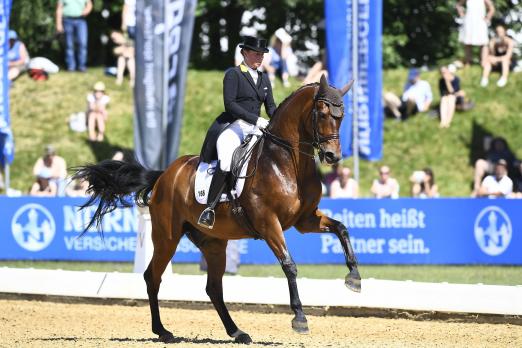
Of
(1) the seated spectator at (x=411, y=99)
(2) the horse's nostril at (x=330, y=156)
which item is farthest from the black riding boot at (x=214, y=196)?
(1) the seated spectator at (x=411, y=99)

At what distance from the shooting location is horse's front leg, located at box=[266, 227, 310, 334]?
29.5ft

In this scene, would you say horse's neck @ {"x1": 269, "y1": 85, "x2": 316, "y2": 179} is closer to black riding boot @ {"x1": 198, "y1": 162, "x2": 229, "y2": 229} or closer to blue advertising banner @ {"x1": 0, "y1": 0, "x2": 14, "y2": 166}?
black riding boot @ {"x1": 198, "y1": 162, "x2": 229, "y2": 229}

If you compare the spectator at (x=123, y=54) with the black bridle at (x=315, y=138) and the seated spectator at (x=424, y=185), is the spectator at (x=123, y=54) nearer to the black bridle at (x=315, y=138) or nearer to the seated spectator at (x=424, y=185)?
the seated spectator at (x=424, y=185)

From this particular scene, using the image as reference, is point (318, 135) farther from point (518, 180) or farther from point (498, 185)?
point (518, 180)

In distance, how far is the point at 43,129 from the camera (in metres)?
24.3

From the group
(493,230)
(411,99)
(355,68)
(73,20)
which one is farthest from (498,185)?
(73,20)

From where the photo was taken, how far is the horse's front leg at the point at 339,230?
30.3ft

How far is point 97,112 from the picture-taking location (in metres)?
23.1

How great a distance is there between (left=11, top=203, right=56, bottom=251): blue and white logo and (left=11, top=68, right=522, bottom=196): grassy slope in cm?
456

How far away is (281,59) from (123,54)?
389 cm

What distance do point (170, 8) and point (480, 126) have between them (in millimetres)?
7875

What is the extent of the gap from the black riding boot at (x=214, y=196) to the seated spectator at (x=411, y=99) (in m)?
13.2

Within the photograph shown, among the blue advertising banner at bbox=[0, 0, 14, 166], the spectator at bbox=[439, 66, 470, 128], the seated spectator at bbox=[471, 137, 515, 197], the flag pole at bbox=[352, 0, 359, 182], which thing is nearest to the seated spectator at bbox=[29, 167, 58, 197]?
the blue advertising banner at bbox=[0, 0, 14, 166]

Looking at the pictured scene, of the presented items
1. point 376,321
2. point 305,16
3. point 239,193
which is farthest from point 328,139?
point 305,16
